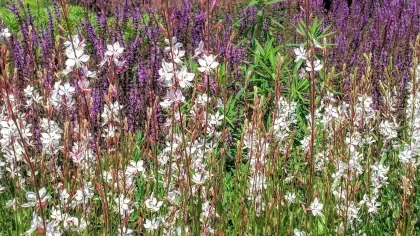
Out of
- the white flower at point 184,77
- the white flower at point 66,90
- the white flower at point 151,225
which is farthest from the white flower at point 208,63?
the white flower at point 151,225

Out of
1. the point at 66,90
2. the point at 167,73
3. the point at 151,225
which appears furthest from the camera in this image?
the point at 151,225

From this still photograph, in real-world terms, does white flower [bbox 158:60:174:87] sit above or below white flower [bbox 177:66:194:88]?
above

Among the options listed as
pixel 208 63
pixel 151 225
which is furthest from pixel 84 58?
pixel 151 225

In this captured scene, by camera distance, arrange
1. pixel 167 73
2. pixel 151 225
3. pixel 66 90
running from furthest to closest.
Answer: pixel 151 225 < pixel 66 90 < pixel 167 73

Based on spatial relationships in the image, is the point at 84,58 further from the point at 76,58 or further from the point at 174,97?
the point at 174,97

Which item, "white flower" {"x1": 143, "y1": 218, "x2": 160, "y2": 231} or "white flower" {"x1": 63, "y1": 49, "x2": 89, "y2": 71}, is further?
"white flower" {"x1": 143, "y1": 218, "x2": 160, "y2": 231}

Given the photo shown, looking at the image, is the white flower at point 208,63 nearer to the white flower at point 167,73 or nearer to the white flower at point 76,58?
the white flower at point 167,73

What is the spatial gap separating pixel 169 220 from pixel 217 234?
0.67 ft

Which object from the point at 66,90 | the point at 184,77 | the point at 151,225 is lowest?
the point at 151,225

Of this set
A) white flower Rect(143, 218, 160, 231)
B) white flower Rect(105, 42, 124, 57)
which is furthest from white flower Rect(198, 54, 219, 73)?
white flower Rect(143, 218, 160, 231)

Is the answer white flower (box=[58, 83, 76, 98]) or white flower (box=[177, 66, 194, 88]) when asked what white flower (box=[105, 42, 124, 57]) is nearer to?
white flower (box=[177, 66, 194, 88])

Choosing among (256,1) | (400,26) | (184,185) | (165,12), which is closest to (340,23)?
→ (400,26)

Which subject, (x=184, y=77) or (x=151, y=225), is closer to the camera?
(x=184, y=77)

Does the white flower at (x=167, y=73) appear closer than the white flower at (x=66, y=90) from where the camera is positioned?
Yes
